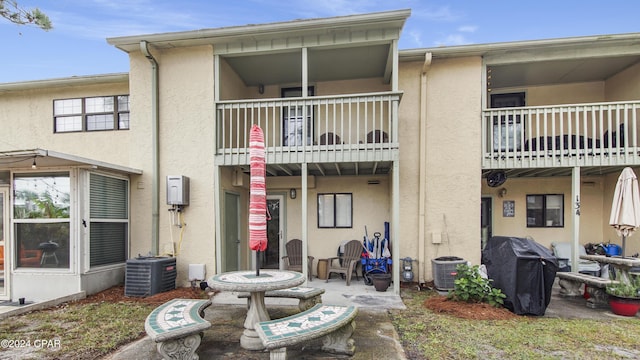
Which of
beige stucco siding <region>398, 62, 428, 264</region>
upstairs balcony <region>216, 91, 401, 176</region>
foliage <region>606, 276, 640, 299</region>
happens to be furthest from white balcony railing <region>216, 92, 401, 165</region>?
foliage <region>606, 276, 640, 299</region>

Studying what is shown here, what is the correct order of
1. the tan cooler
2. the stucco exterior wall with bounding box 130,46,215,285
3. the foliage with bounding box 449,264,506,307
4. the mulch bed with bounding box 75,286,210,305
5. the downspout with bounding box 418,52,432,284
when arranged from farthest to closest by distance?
1. the tan cooler
2. the downspout with bounding box 418,52,432,284
3. the stucco exterior wall with bounding box 130,46,215,285
4. the mulch bed with bounding box 75,286,210,305
5. the foliage with bounding box 449,264,506,307

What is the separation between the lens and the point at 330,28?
6.10 metres

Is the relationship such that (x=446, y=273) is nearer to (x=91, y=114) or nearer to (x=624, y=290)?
(x=624, y=290)

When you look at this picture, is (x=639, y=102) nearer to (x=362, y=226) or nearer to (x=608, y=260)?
(x=608, y=260)

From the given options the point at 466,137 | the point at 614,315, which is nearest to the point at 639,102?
the point at 466,137

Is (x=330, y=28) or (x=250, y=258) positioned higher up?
(x=330, y=28)

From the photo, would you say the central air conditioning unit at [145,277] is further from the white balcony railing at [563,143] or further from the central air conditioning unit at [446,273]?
the white balcony railing at [563,143]

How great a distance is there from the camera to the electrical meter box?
6484 millimetres

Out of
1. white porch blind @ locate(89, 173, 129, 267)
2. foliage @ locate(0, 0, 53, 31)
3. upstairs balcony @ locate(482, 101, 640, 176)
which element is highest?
foliage @ locate(0, 0, 53, 31)

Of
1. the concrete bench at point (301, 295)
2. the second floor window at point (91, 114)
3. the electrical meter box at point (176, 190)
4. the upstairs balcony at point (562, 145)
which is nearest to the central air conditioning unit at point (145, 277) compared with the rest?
the electrical meter box at point (176, 190)

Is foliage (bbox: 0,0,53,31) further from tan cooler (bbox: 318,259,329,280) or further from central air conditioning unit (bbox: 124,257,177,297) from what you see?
tan cooler (bbox: 318,259,329,280)

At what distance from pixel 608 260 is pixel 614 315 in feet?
3.06

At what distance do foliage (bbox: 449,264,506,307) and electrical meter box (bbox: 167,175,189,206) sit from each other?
17.8 ft

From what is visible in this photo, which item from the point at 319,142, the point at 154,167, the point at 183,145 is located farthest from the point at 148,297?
the point at 319,142
